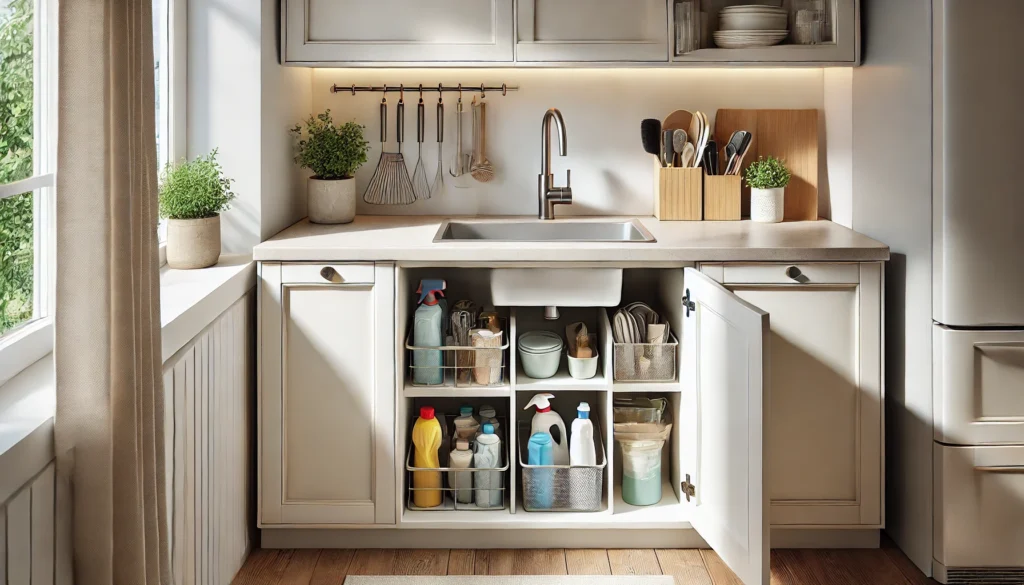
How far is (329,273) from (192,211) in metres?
0.38

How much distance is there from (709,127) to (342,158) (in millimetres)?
1167

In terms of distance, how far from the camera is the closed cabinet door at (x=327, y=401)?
8.30 ft

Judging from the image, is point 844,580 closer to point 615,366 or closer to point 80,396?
point 615,366

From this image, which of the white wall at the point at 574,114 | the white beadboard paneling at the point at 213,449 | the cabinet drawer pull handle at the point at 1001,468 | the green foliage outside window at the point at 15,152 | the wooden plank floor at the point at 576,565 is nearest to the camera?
the green foliage outside window at the point at 15,152

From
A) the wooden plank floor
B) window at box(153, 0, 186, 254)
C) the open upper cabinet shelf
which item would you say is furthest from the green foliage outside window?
the open upper cabinet shelf

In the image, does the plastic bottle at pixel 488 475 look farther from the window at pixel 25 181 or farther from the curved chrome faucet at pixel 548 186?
the window at pixel 25 181

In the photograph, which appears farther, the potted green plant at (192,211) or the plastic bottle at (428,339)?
the plastic bottle at (428,339)

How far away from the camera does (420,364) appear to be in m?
2.65

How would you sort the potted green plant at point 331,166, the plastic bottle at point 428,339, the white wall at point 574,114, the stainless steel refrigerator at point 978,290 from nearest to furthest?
the stainless steel refrigerator at point 978,290, the plastic bottle at point 428,339, the potted green plant at point 331,166, the white wall at point 574,114

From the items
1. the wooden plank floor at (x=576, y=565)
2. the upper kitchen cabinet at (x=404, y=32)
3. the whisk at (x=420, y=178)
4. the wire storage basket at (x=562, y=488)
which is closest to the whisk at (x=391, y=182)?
the whisk at (x=420, y=178)

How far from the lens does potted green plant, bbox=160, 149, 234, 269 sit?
2332 mm

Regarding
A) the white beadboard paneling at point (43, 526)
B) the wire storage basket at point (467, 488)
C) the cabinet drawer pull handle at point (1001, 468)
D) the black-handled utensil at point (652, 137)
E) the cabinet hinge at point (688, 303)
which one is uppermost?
the black-handled utensil at point (652, 137)

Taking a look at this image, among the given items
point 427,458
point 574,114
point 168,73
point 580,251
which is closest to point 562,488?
point 427,458

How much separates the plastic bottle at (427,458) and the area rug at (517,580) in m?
0.26
